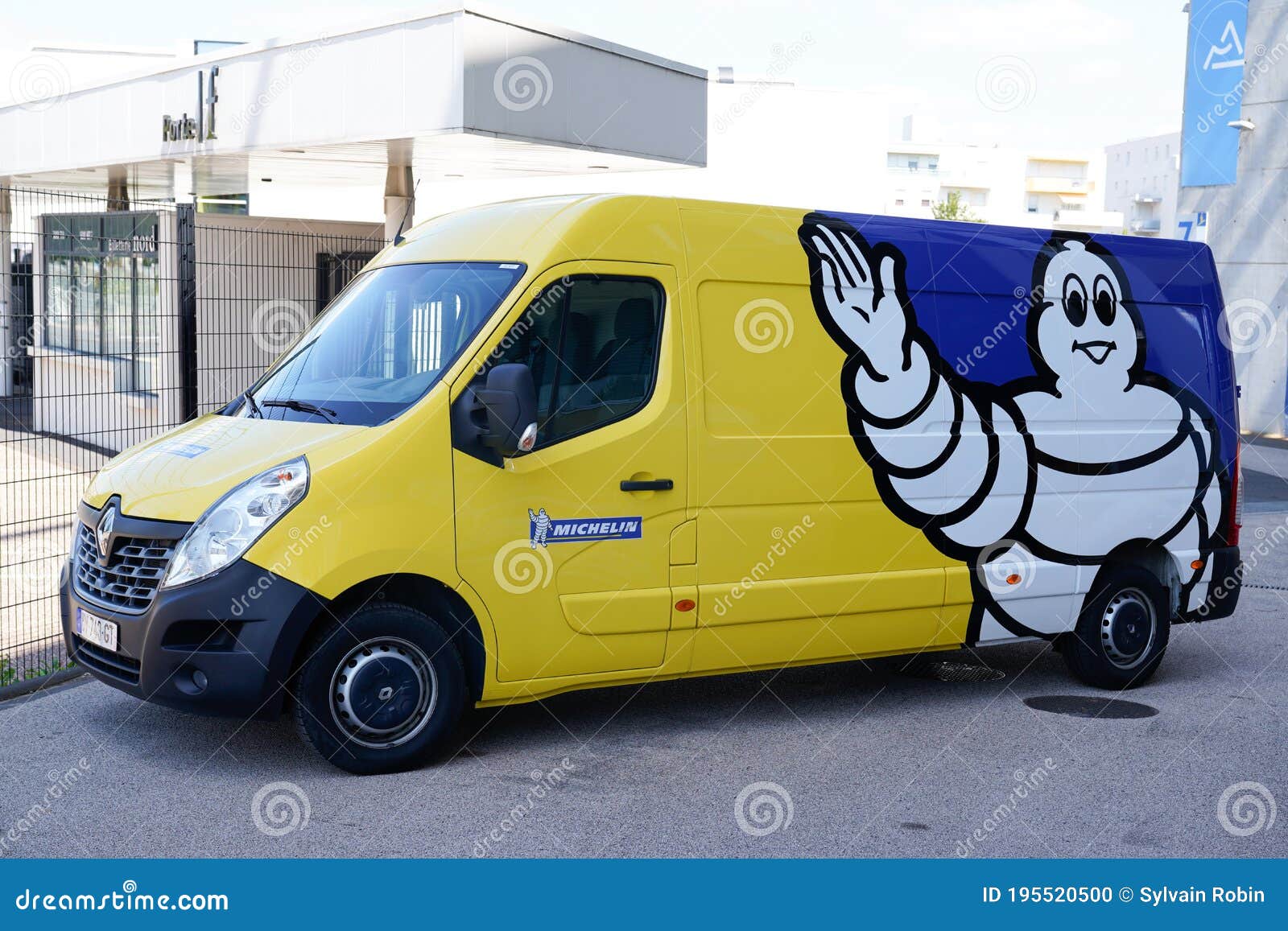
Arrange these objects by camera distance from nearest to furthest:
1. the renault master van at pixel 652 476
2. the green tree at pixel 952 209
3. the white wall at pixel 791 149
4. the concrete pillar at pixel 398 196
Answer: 1. the renault master van at pixel 652 476
2. the concrete pillar at pixel 398 196
3. the white wall at pixel 791 149
4. the green tree at pixel 952 209

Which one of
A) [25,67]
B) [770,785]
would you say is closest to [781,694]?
[770,785]

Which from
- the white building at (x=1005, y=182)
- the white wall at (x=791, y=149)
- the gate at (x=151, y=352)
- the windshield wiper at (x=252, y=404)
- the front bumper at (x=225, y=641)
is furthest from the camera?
the white building at (x=1005, y=182)

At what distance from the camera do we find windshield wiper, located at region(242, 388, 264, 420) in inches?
235

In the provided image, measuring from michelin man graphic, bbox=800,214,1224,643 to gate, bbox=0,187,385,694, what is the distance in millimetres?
4262

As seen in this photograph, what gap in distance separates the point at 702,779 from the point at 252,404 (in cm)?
260

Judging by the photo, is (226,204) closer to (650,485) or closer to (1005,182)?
(650,485)

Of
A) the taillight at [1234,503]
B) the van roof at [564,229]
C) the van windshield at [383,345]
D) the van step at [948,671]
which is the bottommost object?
the van step at [948,671]

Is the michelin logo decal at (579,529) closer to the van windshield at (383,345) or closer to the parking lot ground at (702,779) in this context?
the van windshield at (383,345)

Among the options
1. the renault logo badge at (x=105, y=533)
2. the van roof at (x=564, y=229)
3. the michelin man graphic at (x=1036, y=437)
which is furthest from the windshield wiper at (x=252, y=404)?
the michelin man graphic at (x=1036, y=437)

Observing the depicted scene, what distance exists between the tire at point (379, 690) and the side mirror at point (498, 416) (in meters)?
0.72

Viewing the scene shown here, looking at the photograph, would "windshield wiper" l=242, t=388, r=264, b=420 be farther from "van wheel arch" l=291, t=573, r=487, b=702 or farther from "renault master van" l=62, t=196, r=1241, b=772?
"van wheel arch" l=291, t=573, r=487, b=702

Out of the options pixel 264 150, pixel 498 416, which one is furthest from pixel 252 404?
pixel 264 150

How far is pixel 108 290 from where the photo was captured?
57.6 ft

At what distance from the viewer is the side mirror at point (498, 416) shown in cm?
530
